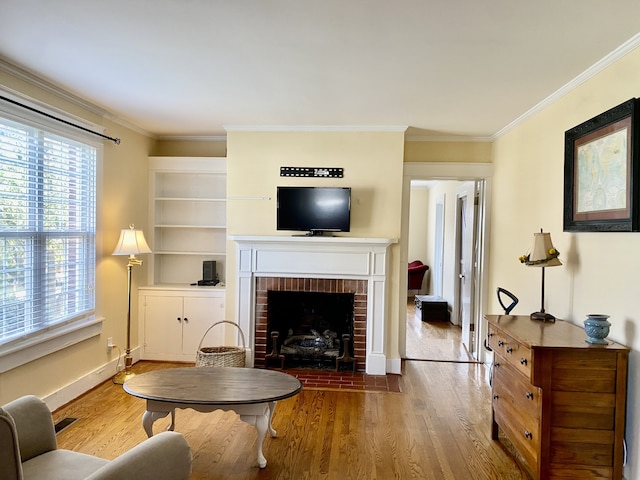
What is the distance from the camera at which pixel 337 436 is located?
3.00 meters

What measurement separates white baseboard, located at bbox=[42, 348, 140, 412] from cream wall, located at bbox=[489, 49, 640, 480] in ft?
12.5

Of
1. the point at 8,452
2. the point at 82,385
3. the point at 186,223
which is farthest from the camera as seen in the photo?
the point at 186,223

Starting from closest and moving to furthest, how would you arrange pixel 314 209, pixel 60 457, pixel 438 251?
pixel 60 457
pixel 314 209
pixel 438 251

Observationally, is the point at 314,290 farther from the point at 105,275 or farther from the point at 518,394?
the point at 518,394

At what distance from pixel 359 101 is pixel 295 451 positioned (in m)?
2.60

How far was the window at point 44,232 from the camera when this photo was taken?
2855 mm

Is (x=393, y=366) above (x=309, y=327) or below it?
below

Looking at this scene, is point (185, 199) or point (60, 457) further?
point (185, 199)

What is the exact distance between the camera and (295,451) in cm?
278

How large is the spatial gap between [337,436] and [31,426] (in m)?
1.87

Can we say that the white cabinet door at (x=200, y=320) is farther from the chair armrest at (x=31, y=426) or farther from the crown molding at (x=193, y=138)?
the chair armrest at (x=31, y=426)

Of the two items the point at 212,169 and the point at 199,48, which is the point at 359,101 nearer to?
the point at 199,48

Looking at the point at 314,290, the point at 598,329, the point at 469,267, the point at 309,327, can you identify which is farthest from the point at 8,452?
the point at 469,267

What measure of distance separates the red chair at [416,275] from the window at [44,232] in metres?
6.59
